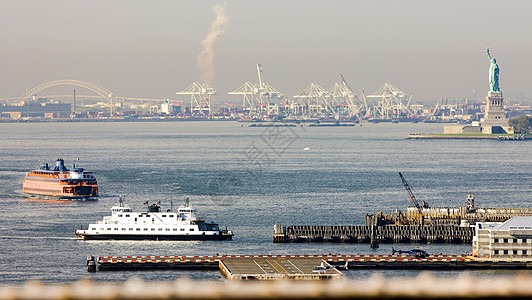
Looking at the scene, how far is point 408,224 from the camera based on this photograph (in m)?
55.0

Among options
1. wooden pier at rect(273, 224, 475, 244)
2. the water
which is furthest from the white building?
wooden pier at rect(273, 224, 475, 244)

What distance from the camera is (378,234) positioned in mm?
50781

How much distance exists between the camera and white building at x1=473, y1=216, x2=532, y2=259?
43.1 metres

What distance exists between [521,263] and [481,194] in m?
33.4

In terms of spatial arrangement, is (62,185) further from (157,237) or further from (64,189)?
(157,237)

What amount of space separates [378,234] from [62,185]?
32486 mm

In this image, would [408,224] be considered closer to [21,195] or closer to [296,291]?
[21,195]

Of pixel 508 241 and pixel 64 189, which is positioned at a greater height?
pixel 64 189

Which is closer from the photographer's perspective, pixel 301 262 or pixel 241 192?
A: pixel 301 262

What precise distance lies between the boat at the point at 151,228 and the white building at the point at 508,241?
14855 millimetres

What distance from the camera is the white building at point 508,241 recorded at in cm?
4309

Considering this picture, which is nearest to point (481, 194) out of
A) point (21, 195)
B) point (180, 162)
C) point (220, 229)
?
point (220, 229)

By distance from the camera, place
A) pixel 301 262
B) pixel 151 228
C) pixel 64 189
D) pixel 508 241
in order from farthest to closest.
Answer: pixel 64 189 → pixel 151 228 → pixel 508 241 → pixel 301 262

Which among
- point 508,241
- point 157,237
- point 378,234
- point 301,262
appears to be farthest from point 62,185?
point 508,241
